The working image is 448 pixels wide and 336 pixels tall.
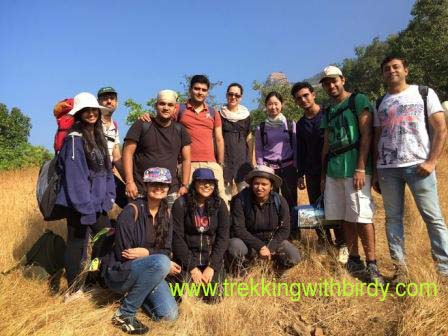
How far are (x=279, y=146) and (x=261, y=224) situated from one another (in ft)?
4.21

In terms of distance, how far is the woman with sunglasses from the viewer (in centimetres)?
399

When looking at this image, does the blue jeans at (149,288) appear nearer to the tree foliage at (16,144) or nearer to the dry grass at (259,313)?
the dry grass at (259,313)

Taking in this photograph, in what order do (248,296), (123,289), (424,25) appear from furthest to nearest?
(424,25) < (248,296) < (123,289)

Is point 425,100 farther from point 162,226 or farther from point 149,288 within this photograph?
point 149,288

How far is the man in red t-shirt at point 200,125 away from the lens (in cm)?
482

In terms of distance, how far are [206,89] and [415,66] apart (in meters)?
21.5

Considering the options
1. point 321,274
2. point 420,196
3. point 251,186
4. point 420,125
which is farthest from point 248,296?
point 420,125

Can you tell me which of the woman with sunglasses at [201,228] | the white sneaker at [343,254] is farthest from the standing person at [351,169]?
the woman with sunglasses at [201,228]

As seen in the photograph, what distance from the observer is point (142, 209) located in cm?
373

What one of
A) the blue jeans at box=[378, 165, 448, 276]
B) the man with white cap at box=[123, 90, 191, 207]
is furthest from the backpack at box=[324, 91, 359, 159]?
the man with white cap at box=[123, 90, 191, 207]

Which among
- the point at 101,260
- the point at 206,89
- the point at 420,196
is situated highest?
the point at 206,89

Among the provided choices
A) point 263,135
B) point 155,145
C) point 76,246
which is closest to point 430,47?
point 263,135

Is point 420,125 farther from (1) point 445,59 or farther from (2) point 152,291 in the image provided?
(1) point 445,59

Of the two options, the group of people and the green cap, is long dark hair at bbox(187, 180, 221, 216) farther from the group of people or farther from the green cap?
the green cap
